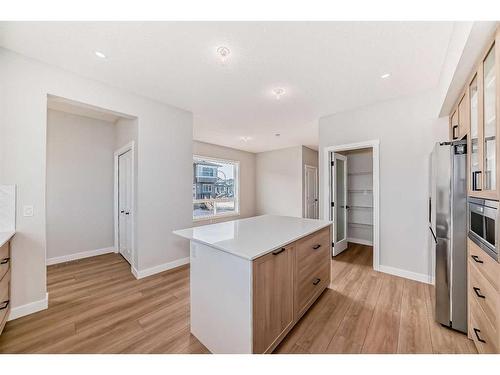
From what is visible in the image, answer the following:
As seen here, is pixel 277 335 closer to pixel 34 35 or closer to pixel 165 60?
pixel 165 60

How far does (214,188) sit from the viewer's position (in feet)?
19.9

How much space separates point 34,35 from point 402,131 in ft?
13.8

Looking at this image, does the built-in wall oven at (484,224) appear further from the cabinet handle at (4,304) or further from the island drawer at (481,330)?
the cabinet handle at (4,304)

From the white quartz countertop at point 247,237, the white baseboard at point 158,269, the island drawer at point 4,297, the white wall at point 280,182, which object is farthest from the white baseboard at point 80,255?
the white wall at point 280,182

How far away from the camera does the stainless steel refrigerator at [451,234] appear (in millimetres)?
1654

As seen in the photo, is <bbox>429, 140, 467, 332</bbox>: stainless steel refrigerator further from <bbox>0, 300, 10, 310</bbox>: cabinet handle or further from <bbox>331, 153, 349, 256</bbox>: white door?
<bbox>0, 300, 10, 310</bbox>: cabinet handle

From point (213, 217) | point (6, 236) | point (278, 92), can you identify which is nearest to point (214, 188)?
point (213, 217)

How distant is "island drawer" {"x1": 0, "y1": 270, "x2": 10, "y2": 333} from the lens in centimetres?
172

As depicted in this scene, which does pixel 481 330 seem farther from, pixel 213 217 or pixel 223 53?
pixel 213 217

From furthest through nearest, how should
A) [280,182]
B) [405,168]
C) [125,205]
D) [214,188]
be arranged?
1. [280,182]
2. [214,188]
3. [125,205]
4. [405,168]

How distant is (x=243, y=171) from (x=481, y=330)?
5.91 m

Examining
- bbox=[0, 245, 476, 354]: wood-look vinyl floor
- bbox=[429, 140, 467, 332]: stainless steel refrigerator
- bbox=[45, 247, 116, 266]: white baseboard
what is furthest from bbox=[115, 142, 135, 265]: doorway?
bbox=[429, 140, 467, 332]: stainless steel refrigerator

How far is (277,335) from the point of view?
5.03 feet
